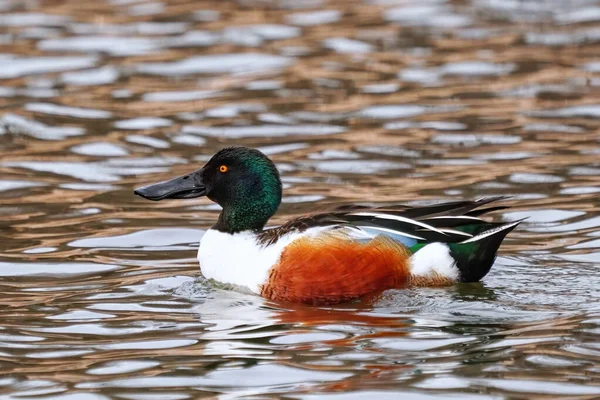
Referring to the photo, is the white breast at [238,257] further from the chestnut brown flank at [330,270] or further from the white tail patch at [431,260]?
the white tail patch at [431,260]

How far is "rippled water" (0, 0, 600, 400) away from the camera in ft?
19.1

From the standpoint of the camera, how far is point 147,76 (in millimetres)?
12906

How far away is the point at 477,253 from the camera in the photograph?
24.1 feet

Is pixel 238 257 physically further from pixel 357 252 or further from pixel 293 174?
pixel 293 174

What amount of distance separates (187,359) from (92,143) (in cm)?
531

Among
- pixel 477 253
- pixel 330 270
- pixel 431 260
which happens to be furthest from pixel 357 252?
pixel 477 253

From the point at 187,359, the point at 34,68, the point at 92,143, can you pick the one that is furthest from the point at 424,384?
the point at 34,68

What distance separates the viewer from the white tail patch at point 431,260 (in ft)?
24.0

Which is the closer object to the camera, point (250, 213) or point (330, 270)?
point (330, 270)

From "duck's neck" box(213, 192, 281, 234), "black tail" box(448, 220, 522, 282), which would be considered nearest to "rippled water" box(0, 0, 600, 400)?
"black tail" box(448, 220, 522, 282)

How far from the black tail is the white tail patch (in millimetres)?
49

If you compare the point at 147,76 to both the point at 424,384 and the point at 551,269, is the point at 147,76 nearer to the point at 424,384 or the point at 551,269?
the point at 551,269

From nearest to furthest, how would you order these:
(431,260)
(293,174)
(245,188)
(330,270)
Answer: (330,270) < (431,260) < (245,188) < (293,174)

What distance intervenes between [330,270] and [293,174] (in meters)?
3.09
